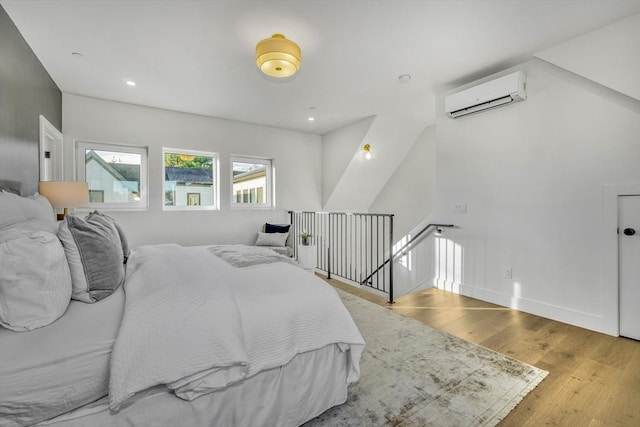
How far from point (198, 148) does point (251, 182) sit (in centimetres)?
103

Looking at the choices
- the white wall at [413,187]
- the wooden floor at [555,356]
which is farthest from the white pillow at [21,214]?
the white wall at [413,187]

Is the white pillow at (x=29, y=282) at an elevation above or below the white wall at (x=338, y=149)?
below

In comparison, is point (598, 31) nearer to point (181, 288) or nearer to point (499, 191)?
point (499, 191)

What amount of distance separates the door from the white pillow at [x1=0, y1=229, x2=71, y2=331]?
3763mm

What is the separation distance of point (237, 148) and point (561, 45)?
13.7ft

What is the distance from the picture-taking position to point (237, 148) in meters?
4.68

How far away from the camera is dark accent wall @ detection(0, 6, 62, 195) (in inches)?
81.8

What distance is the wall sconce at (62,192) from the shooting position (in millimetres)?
2605

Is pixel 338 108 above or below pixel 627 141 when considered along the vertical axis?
above

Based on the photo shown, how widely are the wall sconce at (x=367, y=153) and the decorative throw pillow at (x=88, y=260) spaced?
386 centimetres

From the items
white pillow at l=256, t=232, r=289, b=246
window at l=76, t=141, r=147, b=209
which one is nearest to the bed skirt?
white pillow at l=256, t=232, r=289, b=246

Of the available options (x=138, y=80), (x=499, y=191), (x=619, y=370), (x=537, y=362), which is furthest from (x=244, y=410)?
(x=138, y=80)

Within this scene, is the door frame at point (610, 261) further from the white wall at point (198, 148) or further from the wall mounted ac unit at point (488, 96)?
the white wall at point (198, 148)

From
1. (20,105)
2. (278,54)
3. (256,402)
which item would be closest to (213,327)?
(256,402)
